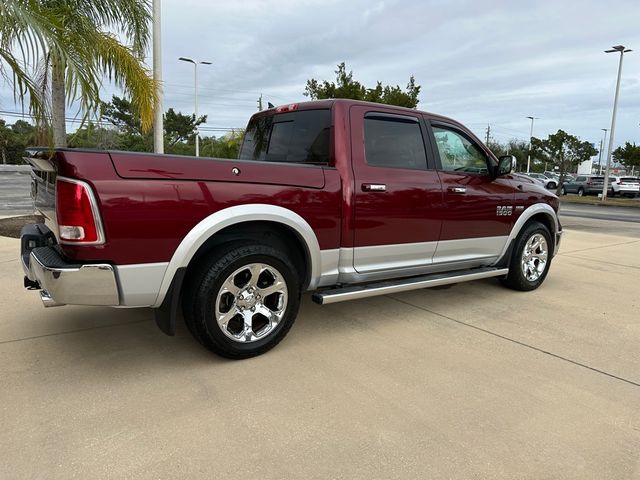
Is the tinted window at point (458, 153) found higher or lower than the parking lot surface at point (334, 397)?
higher

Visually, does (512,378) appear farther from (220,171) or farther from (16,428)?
(16,428)

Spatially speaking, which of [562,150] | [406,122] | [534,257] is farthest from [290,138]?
[562,150]

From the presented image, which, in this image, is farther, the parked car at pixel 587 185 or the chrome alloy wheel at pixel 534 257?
the parked car at pixel 587 185

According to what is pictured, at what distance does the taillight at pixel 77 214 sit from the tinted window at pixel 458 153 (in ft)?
10.1

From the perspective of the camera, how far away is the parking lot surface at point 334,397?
2328 millimetres

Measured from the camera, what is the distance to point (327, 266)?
3764mm

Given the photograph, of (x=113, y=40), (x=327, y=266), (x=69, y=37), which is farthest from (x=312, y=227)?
(x=113, y=40)

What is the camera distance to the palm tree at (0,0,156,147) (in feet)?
14.0

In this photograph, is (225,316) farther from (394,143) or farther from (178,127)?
(178,127)

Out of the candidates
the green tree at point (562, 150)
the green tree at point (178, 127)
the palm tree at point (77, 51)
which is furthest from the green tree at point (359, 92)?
the green tree at point (178, 127)

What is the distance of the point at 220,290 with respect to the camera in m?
3.21

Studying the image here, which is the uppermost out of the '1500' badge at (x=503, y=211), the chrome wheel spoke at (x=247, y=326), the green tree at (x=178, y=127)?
the green tree at (x=178, y=127)

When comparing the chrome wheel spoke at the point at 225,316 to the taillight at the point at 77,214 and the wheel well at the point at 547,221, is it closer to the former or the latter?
the taillight at the point at 77,214

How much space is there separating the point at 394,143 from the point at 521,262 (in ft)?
7.19
